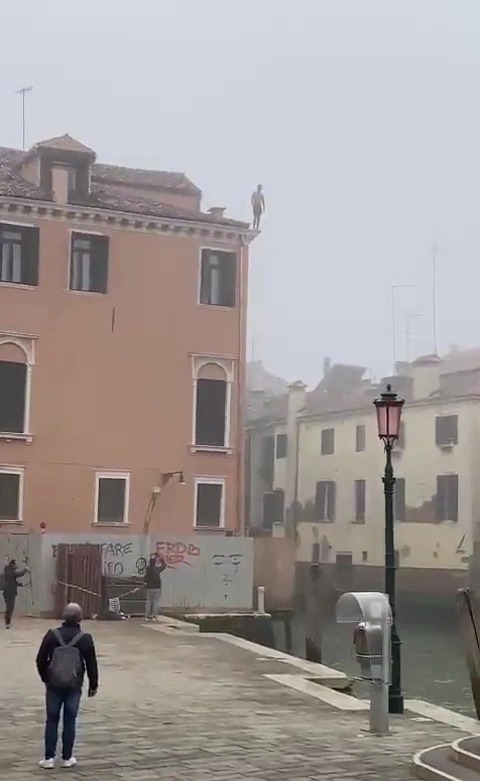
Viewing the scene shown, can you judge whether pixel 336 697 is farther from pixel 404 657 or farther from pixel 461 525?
pixel 461 525

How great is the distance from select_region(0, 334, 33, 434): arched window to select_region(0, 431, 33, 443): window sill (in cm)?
5

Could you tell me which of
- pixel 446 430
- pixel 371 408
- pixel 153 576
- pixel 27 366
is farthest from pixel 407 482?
pixel 153 576

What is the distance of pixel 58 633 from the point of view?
9.66 metres

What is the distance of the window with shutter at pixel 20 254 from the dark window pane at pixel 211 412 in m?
5.63

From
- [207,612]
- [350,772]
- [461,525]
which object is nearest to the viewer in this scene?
[350,772]

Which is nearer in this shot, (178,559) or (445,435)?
(178,559)

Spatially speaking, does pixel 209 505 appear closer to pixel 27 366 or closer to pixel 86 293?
pixel 27 366

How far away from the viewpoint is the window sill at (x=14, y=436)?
30844mm

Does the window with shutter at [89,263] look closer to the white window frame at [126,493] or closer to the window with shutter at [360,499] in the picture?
the white window frame at [126,493]

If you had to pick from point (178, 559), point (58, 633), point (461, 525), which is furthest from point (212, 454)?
point (58, 633)

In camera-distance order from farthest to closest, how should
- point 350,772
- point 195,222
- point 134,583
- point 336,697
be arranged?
point 195,222, point 134,583, point 336,697, point 350,772

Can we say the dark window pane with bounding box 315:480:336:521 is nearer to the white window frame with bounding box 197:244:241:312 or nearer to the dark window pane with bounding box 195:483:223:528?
the dark window pane with bounding box 195:483:223:528

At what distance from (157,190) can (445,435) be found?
54.9ft

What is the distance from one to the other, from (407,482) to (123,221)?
65.6 ft
